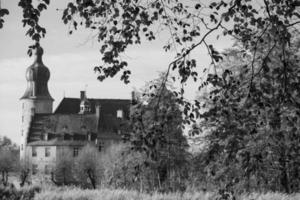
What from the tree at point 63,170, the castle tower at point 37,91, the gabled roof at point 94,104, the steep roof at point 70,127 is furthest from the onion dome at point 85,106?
the tree at point 63,170

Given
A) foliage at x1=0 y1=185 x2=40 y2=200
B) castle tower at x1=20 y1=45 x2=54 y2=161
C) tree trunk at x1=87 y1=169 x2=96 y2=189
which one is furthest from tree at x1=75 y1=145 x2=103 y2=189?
foliage at x1=0 y1=185 x2=40 y2=200

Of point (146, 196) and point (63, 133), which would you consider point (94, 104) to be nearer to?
point (63, 133)

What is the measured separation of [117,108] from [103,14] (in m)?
84.9

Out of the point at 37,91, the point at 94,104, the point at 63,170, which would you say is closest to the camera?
the point at 63,170

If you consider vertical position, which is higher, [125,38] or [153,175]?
[125,38]

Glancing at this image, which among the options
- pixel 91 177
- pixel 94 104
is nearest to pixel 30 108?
pixel 94 104

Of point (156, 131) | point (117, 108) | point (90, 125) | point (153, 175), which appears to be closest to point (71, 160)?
point (90, 125)

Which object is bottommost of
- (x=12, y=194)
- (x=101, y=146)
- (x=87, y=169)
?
(x=87, y=169)

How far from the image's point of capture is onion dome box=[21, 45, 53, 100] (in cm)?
9294

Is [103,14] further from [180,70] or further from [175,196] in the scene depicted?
[175,196]

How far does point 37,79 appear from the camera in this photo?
3686 inches

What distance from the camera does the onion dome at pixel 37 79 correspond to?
305 feet

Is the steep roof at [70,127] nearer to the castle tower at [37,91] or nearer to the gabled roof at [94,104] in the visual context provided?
the gabled roof at [94,104]

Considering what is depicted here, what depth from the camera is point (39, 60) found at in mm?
93500
